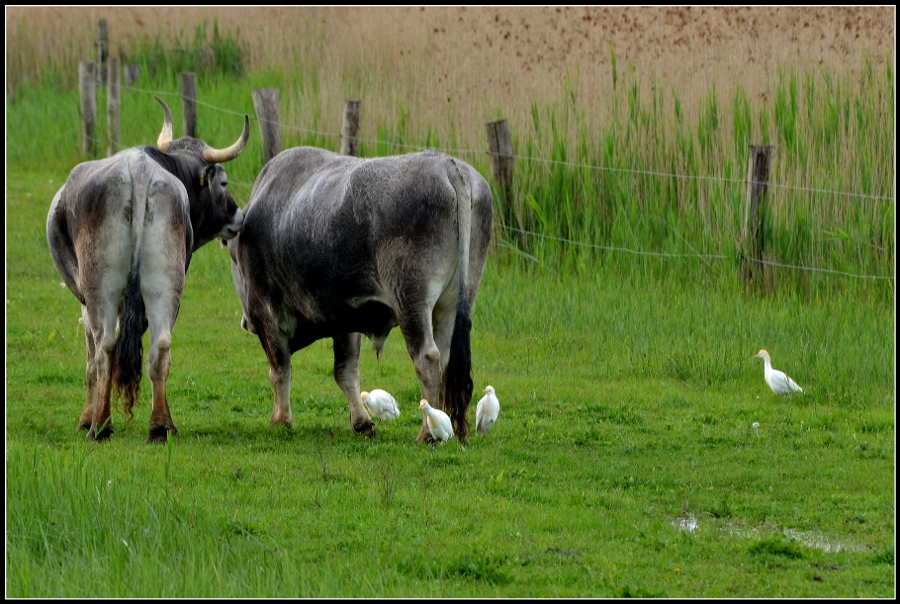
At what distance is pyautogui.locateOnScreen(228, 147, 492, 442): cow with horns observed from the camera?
824 centimetres

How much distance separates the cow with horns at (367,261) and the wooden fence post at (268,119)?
6771 millimetres

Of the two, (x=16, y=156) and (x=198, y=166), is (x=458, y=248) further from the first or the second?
(x=16, y=156)

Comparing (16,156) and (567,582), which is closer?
(567,582)

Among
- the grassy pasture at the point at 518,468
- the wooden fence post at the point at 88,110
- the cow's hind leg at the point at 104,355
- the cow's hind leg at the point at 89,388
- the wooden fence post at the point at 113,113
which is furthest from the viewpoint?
the wooden fence post at the point at 88,110

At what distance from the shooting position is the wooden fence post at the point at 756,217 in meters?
12.3

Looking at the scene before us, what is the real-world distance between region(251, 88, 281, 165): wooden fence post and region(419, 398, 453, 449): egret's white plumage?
8.60 metres

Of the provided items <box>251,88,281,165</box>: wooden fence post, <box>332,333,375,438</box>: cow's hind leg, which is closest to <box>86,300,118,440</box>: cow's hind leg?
<box>332,333,375,438</box>: cow's hind leg

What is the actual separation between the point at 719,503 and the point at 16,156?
1714cm

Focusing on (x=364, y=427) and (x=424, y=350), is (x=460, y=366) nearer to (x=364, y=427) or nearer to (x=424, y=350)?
(x=424, y=350)

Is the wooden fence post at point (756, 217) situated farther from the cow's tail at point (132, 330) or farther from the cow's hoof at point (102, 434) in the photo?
the cow's hoof at point (102, 434)

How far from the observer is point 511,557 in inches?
246

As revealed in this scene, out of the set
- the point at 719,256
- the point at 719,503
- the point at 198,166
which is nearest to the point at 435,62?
the point at 719,256

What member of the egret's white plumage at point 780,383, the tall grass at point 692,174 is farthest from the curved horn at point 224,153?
the tall grass at point 692,174

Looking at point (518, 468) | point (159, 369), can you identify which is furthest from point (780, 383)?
point (159, 369)
